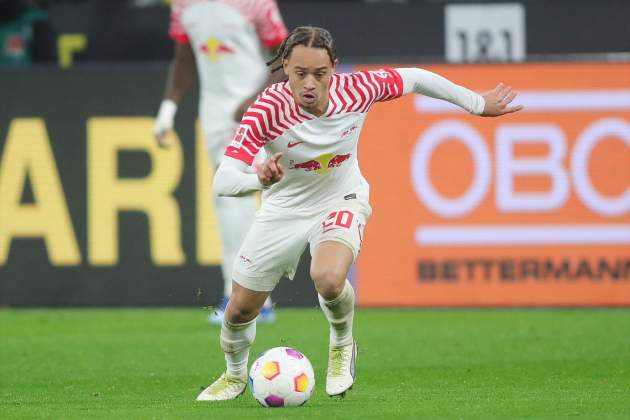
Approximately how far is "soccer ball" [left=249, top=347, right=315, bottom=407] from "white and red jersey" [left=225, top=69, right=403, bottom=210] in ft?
2.92

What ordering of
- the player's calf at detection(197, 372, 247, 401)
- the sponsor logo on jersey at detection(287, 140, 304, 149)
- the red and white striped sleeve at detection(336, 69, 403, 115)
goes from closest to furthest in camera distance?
the sponsor logo on jersey at detection(287, 140, 304, 149) → the red and white striped sleeve at detection(336, 69, 403, 115) → the player's calf at detection(197, 372, 247, 401)

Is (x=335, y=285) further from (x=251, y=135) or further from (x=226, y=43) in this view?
(x=226, y=43)

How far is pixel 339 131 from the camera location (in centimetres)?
782

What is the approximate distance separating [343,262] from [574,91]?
5.68 meters

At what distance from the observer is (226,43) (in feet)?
38.1

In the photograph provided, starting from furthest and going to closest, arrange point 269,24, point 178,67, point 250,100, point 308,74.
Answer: point 178,67 → point 269,24 → point 250,100 → point 308,74

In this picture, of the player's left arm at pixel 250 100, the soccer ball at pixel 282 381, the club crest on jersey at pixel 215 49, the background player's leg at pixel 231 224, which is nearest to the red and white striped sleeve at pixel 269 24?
the club crest on jersey at pixel 215 49

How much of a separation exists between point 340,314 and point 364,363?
6.05ft

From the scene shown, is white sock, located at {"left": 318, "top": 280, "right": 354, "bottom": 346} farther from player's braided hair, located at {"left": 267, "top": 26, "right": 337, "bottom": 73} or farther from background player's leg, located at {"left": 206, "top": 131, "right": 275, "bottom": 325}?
background player's leg, located at {"left": 206, "top": 131, "right": 275, "bottom": 325}

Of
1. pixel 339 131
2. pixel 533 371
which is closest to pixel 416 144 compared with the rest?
pixel 533 371

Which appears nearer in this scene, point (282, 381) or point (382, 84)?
point (282, 381)

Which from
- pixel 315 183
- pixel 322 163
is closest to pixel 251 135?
pixel 322 163

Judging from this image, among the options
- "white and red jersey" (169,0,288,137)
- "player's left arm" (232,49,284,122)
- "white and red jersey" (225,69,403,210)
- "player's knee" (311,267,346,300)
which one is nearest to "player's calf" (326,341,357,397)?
"player's knee" (311,267,346,300)

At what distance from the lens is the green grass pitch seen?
7.45 metres
